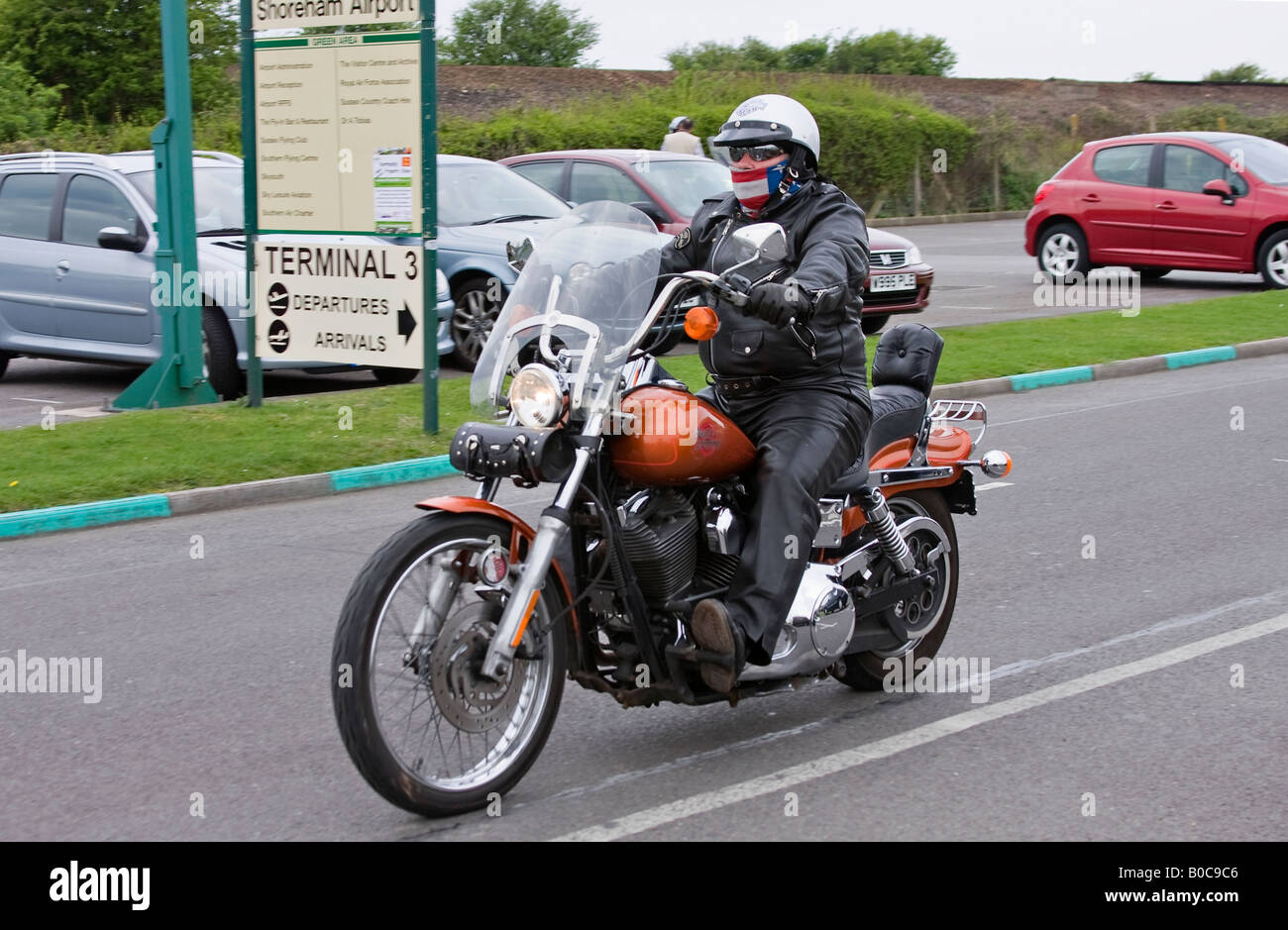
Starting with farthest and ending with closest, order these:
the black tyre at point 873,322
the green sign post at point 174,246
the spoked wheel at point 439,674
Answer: the black tyre at point 873,322 < the green sign post at point 174,246 < the spoked wheel at point 439,674

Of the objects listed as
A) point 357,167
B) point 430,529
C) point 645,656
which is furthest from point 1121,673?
point 357,167

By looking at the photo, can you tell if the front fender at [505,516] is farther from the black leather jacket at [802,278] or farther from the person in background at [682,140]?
the person in background at [682,140]

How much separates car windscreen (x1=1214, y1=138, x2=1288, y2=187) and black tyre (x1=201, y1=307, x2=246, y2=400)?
12351 mm

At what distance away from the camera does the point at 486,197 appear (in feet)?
49.9

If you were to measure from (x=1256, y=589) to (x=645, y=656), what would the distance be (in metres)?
3.44

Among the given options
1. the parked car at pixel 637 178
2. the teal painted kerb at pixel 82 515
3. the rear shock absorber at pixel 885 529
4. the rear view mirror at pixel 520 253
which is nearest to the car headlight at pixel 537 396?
the rear view mirror at pixel 520 253

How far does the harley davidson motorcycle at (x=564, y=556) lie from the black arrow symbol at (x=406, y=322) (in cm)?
606

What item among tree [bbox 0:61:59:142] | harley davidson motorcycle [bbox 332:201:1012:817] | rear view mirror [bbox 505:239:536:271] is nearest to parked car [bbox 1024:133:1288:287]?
harley davidson motorcycle [bbox 332:201:1012:817]

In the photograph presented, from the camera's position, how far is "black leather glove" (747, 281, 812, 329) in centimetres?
437

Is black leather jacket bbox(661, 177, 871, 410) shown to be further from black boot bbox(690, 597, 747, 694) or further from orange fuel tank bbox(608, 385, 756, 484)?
black boot bbox(690, 597, 747, 694)

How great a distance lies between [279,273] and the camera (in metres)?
11.5

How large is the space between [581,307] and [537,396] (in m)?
0.33

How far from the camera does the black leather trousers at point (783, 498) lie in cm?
470
